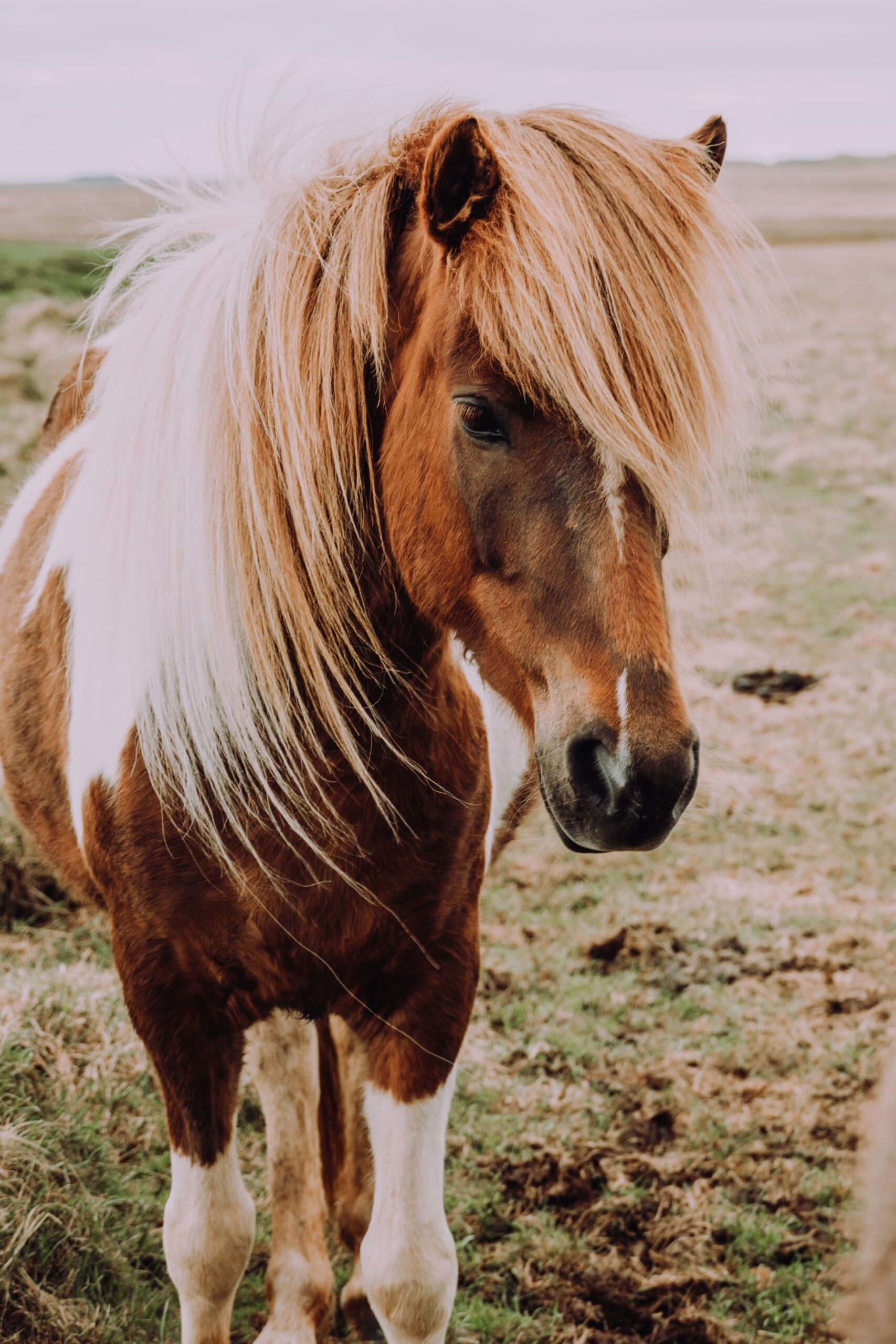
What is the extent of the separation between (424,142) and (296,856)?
3.74 feet

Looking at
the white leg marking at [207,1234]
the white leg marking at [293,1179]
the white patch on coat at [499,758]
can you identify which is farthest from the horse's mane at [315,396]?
the white leg marking at [293,1179]

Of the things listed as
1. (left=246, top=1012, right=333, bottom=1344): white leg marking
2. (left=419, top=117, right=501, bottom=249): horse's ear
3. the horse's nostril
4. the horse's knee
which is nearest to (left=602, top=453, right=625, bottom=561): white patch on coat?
the horse's nostril

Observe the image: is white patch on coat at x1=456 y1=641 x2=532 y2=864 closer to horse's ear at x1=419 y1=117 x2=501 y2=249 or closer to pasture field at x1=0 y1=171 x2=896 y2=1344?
pasture field at x1=0 y1=171 x2=896 y2=1344

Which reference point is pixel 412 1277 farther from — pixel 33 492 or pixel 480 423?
pixel 33 492

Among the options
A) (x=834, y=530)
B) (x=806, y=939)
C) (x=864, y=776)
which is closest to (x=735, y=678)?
(x=864, y=776)

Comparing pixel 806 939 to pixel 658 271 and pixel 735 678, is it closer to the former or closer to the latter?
pixel 735 678

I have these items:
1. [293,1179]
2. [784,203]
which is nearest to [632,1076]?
[293,1179]

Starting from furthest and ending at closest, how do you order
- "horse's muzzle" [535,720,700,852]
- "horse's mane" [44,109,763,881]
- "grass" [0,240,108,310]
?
1. "grass" [0,240,108,310]
2. "horse's mane" [44,109,763,881]
3. "horse's muzzle" [535,720,700,852]

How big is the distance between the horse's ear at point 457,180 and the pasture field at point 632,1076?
48 cm

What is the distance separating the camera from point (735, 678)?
243 inches

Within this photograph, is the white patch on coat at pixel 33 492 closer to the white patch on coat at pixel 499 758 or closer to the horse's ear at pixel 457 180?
the white patch on coat at pixel 499 758

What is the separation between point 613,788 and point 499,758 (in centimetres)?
108

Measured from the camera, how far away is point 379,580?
1.79 metres

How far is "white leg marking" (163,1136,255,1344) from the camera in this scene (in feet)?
6.50
